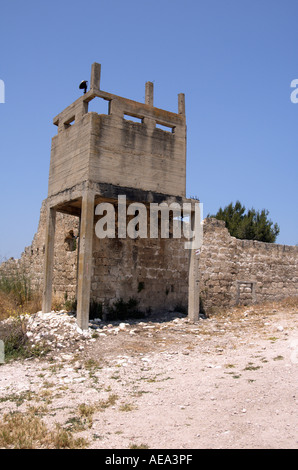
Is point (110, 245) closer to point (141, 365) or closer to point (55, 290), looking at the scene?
point (55, 290)

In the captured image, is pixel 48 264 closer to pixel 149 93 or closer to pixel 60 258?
pixel 60 258

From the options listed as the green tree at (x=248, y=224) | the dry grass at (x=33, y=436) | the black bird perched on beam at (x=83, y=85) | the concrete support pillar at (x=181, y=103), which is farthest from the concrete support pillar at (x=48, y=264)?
the green tree at (x=248, y=224)

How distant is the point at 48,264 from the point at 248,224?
18.5 meters

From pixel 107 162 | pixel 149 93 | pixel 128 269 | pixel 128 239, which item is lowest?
pixel 128 269

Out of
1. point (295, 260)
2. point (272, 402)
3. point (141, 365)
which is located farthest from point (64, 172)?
point (295, 260)

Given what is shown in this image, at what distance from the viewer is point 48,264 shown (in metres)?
11.3

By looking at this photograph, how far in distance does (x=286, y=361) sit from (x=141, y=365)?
7.94 ft

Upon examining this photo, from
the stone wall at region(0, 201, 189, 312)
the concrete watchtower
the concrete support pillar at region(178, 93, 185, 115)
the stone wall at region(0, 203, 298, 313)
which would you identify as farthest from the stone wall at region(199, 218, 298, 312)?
the concrete support pillar at region(178, 93, 185, 115)

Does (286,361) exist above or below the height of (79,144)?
below

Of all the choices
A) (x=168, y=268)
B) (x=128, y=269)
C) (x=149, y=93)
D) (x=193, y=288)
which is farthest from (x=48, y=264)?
(x=149, y=93)

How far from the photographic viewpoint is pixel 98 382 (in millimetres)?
6590

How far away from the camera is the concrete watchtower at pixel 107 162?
971 cm

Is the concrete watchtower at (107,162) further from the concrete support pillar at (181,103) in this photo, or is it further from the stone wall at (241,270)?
the stone wall at (241,270)

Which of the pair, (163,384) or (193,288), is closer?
(163,384)
